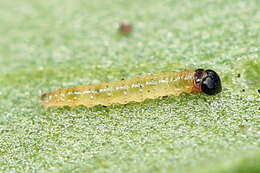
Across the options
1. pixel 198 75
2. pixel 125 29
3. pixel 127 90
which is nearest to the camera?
pixel 198 75

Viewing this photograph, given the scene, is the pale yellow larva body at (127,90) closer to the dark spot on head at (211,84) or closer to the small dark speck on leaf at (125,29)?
the dark spot on head at (211,84)

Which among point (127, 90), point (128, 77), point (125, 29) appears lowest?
point (127, 90)

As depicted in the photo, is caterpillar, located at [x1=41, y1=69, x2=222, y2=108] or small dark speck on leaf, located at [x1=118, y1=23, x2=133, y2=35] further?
small dark speck on leaf, located at [x1=118, y1=23, x2=133, y2=35]

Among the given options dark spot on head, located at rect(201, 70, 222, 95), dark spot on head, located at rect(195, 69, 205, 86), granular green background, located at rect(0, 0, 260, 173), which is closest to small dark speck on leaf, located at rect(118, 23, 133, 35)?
granular green background, located at rect(0, 0, 260, 173)

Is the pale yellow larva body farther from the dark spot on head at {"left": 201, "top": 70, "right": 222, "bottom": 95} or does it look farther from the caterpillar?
the dark spot on head at {"left": 201, "top": 70, "right": 222, "bottom": 95}

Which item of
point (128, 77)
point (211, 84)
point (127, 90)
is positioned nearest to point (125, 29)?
point (128, 77)

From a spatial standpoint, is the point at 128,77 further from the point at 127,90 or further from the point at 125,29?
the point at 125,29
